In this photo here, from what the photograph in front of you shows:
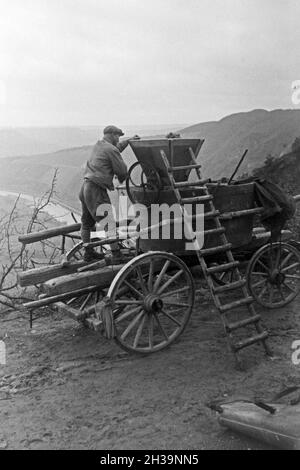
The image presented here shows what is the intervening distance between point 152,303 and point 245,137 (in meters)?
23.9

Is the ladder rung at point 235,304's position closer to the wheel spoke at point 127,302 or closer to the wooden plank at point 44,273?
the wheel spoke at point 127,302

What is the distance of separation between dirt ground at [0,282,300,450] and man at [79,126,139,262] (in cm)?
115

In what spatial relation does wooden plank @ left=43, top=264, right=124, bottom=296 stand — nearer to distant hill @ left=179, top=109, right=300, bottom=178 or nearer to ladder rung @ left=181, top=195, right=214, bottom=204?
ladder rung @ left=181, top=195, right=214, bottom=204

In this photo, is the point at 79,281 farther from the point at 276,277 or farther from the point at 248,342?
the point at 276,277

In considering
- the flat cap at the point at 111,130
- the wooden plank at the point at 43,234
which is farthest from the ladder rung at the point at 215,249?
the wooden plank at the point at 43,234

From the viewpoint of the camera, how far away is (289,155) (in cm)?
A: 1130

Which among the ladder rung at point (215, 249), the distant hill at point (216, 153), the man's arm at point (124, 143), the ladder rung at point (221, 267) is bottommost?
the ladder rung at point (221, 267)

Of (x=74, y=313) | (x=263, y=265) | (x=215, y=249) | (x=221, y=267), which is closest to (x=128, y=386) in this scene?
(x=74, y=313)

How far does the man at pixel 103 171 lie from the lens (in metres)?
5.24

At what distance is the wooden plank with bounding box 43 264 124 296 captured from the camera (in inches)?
181

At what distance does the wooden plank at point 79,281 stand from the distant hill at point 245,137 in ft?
41.9

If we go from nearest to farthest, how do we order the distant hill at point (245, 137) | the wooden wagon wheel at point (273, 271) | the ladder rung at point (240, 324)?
the ladder rung at point (240, 324) → the wooden wagon wheel at point (273, 271) → the distant hill at point (245, 137)
